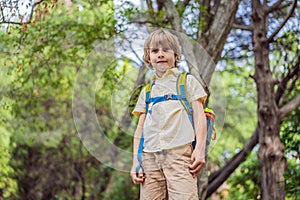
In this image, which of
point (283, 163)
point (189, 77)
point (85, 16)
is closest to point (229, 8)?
point (283, 163)

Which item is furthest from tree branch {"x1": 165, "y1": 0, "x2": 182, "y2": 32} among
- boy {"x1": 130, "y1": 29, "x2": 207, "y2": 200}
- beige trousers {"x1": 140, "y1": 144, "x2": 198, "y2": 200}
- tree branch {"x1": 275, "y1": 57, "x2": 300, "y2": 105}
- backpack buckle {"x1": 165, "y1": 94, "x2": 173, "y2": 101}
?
beige trousers {"x1": 140, "y1": 144, "x2": 198, "y2": 200}

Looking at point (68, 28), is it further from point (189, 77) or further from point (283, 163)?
point (189, 77)

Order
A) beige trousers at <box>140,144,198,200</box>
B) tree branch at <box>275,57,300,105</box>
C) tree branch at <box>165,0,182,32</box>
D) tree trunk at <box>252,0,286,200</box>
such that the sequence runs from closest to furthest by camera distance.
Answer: beige trousers at <box>140,144,198,200</box>
tree branch at <box>165,0,182,32</box>
tree trunk at <box>252,0,286,200</box>
tree branch at <box>275,57,300,105</box>

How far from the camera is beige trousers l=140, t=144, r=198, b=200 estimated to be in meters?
2.85

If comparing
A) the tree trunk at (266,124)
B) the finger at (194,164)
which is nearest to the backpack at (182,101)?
the finger at (194,164)

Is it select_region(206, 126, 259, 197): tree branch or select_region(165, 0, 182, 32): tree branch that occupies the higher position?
select_region(165, 0, 182, 32): tree branch

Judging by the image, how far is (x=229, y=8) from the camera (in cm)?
552

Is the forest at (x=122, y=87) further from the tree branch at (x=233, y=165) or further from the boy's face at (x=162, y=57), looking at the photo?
the boy's face at (x=162, y=57)

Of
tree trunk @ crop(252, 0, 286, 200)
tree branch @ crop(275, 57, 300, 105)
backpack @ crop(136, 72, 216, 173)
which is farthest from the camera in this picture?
tree branch @ crop(275, 57, 300, 105)

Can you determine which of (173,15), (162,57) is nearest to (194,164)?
(162,57)

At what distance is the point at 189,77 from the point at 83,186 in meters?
7.54

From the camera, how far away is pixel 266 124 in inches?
259

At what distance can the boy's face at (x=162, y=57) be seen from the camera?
3.04 metres

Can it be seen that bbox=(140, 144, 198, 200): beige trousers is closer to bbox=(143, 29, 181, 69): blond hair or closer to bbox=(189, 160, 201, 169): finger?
bbox=(189, 160, 201, 169): finger
